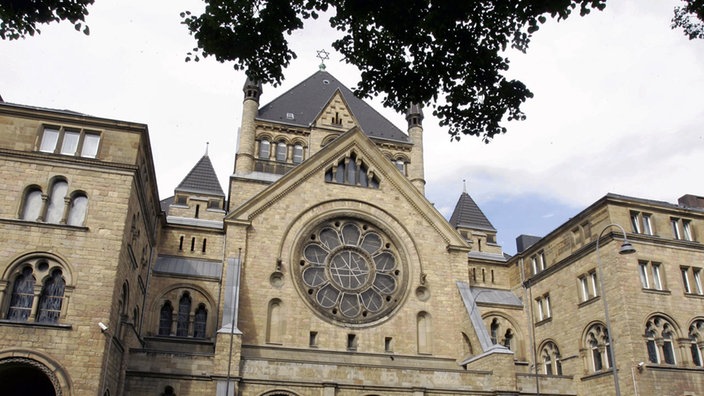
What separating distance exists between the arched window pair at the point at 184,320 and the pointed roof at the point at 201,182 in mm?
8667

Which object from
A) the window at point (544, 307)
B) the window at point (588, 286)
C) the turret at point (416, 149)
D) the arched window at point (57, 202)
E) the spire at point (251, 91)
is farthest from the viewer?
the turret at point (416, 149)

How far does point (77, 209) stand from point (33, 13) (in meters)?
12.1

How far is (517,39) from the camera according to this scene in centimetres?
1209

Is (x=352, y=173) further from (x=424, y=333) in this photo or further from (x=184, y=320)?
(x=184, y=320)

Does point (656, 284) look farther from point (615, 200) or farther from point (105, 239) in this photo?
point (105, 239)

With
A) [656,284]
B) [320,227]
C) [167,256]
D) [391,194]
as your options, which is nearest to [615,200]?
[656,284]

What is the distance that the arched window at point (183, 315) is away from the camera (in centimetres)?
3100

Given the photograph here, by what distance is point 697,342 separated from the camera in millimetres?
29375

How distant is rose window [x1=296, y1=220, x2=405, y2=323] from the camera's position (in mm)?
31453

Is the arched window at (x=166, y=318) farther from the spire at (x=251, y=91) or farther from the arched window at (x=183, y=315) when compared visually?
the spire at (x=251, y=91)

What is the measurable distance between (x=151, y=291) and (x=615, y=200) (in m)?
23.5

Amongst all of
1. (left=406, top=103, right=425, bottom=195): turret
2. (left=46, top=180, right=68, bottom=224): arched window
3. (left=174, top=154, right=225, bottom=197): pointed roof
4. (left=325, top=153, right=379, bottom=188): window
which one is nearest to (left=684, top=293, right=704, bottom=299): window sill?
(left=325, top=153, right=379, bottom=188): window

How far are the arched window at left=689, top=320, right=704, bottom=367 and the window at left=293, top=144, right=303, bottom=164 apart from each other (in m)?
25.1

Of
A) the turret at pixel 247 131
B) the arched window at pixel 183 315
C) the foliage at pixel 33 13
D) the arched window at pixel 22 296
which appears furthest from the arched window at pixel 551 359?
the foliage at pixel 33 13
